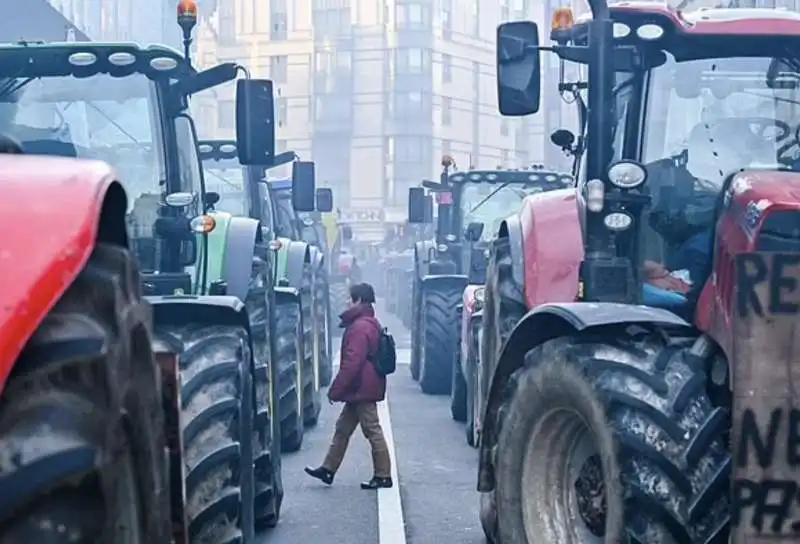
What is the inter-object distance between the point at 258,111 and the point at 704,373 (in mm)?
3503

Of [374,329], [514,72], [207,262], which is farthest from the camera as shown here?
[374,329]

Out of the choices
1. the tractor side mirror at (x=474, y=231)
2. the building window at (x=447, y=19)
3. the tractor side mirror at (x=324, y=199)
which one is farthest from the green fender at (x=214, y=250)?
the building window at (x=447, y=19)

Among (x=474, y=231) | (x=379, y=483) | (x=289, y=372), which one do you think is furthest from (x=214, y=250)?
(x=474, y=231)

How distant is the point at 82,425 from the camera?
3053 millimetres

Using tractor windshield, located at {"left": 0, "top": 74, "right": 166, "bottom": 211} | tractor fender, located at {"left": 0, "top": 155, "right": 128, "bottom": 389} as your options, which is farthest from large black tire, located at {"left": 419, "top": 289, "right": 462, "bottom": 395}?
tractor fender, located at {"left": 0, "top": 155, "right": 128, "bottom": 389}

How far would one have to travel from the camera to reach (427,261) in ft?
55.8

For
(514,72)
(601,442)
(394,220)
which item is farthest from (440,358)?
(394,220)

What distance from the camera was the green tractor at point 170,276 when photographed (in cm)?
364

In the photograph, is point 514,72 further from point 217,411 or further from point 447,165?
point 447,165

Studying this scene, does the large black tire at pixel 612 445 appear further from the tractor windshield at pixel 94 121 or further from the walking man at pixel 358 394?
the walking man at pixel 358 394

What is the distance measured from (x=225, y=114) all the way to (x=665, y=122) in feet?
136

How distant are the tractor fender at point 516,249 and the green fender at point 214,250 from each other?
1.69 m

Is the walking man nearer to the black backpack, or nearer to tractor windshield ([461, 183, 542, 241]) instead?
the black backpack

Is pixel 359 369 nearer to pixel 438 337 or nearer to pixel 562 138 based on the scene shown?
A: pixel 562 138
